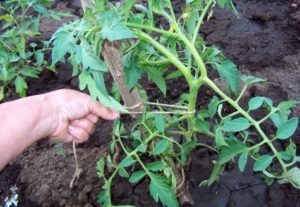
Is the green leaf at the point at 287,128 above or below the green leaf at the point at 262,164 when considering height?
above

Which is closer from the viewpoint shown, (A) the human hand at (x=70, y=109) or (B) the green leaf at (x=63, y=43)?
(B) the green leaf at (x=63, y=43)

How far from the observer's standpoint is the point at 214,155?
1626mm

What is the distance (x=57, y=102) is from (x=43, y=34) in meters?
1.38

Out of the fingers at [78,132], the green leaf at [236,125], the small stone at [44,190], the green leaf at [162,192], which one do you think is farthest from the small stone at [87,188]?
the green leaf at [236,125]

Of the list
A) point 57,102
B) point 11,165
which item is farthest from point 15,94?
point 57,102

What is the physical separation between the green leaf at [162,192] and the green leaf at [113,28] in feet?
1.60

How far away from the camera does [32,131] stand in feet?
4.25

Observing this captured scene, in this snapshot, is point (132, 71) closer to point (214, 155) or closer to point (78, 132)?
point (78, 132)

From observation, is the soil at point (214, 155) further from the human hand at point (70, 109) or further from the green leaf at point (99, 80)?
the green leaf at point (99, 80)

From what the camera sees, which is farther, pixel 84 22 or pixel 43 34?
pixel 43 34

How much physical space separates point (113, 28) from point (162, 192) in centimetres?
54

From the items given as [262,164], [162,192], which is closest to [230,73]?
[262,164]

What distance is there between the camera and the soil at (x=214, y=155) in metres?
1.53

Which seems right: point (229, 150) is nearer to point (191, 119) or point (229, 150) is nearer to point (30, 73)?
point (191, 119)
